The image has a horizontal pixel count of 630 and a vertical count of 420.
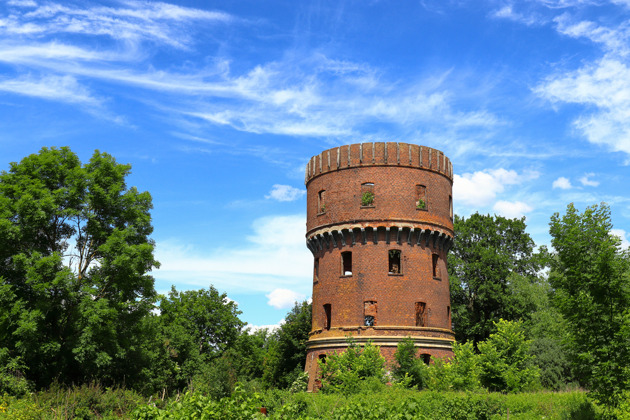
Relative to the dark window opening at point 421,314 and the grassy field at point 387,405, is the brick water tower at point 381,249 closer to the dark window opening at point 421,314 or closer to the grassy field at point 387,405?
the dark window opening at point 421,314

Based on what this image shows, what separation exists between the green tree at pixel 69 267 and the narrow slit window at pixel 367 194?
463 inches

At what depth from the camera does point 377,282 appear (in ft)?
99.9

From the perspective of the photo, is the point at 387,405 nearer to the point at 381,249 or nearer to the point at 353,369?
the point at 353,369

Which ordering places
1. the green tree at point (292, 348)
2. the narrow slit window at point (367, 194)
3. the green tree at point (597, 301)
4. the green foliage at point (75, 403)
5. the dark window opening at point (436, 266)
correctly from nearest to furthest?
the green tree at point (597, 301) < the green foliage at point (75, 403) < the narrow slit window at point (367, 194) < the dark window opening at point (436, 266) < the green tree at point (292, 348)

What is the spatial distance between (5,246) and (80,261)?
10.9 feet

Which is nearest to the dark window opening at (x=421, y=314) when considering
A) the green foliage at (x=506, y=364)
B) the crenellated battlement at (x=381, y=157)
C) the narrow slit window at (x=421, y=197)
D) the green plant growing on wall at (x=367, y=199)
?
the green foliage at (x=506, y=364)

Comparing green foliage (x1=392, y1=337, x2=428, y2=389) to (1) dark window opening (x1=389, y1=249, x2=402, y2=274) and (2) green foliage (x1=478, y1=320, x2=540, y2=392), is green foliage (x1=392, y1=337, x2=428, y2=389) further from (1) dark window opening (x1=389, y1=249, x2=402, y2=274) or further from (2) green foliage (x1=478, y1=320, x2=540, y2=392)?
(1) dark window opening (x1=389, y1=249, x2=402, y2=274)

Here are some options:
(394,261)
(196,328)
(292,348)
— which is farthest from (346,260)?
(196,328)

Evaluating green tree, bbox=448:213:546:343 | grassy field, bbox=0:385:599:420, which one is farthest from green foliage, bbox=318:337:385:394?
green tree, bbox=448:213:546:343

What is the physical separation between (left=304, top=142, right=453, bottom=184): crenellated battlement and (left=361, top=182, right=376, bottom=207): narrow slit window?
1.21 m

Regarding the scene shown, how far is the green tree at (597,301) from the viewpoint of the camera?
14.9 meters

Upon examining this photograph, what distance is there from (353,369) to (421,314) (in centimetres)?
592

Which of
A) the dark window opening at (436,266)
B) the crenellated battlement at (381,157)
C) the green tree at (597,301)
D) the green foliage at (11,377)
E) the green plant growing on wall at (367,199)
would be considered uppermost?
the crenellated battlement at (381,157)

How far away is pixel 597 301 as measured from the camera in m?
15.6
